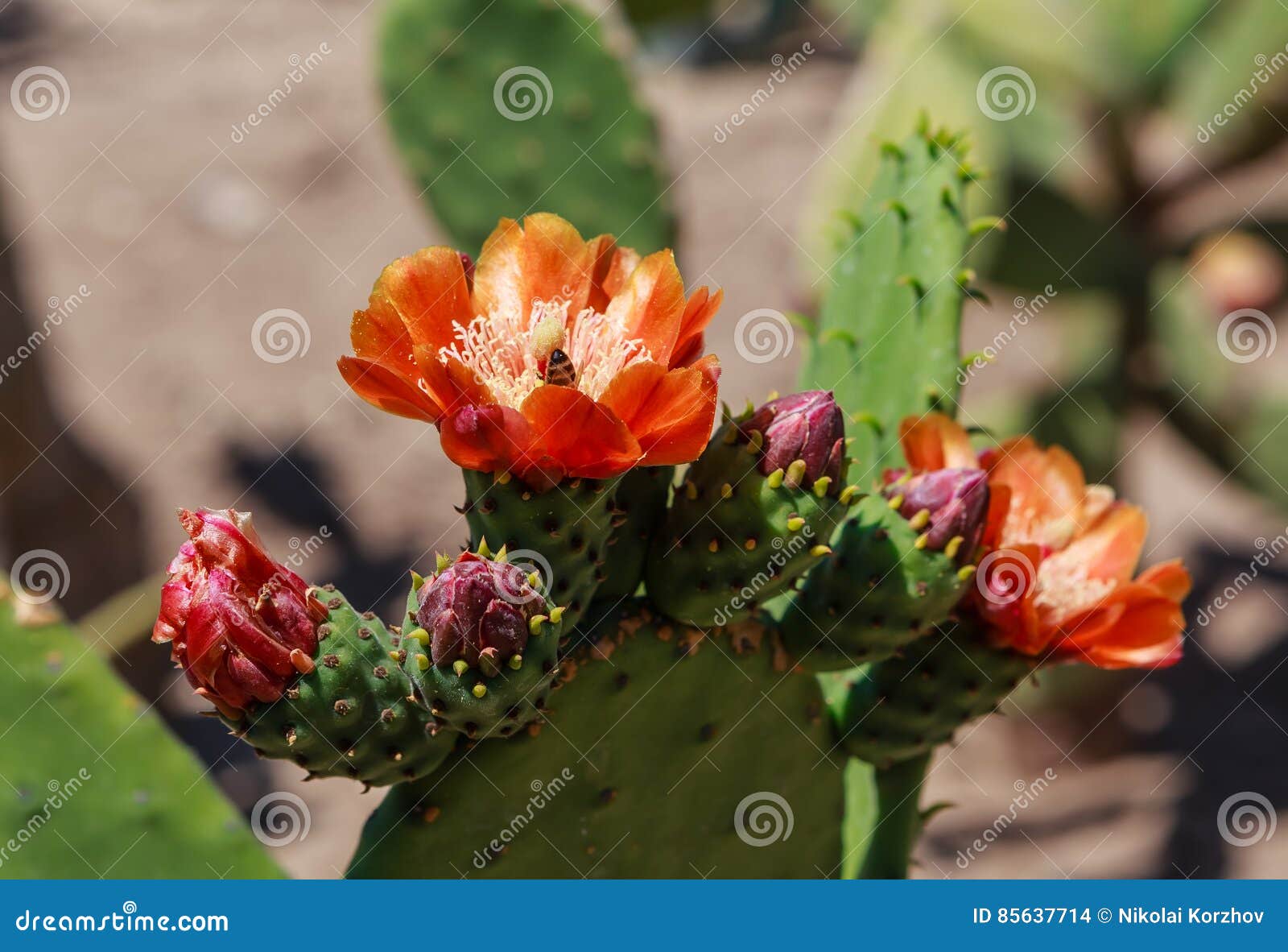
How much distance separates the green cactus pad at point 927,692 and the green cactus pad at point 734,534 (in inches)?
11.1

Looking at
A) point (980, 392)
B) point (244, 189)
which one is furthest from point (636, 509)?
point (244, 189)

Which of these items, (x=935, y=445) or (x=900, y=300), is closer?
(x=935, y=445)

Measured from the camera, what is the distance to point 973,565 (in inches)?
52.9

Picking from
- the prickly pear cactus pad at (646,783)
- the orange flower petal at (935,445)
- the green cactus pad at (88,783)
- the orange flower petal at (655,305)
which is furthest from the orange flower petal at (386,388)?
the green cactus pad at (88,783)

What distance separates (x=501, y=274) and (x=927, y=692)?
2.30 ft

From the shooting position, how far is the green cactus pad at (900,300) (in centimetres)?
158

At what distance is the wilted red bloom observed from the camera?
105 centimetres

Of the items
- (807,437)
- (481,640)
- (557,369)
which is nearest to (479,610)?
(481,640)

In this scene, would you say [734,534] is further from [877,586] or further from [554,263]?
[554,263]

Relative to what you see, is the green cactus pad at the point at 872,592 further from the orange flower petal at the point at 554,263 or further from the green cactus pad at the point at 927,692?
the orange flower petal at the point at 554,263

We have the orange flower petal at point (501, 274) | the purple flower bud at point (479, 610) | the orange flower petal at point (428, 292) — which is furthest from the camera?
the orange flower petal at point (501, 274)

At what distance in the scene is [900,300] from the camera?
5.39 ft

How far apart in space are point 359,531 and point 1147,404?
260 centimetres

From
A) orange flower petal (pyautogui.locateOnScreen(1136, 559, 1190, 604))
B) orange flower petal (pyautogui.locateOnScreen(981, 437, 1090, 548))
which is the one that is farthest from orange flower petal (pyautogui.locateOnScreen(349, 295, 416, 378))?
orange flower petal (pyautogui.locateOnScreen(1136, 559, 1190, 604))
